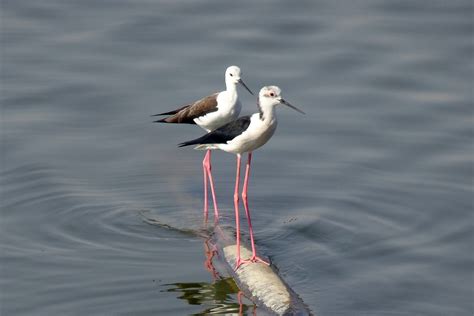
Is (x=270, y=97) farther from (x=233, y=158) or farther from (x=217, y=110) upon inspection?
(x=233, y=158)

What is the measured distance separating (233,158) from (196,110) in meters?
1.38

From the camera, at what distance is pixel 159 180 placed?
13.1m

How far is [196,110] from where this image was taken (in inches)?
495

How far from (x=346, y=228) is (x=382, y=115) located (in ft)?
9.74

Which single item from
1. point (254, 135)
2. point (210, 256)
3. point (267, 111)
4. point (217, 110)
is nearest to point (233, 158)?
point (217, 110)

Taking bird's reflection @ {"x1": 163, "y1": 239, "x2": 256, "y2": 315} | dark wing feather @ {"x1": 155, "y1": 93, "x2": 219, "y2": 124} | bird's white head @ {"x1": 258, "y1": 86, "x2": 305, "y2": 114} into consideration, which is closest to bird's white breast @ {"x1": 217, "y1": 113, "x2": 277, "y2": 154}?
bird's white head @ {"x1": 258, "y1": 86, "x2": 305, "y2": 114}

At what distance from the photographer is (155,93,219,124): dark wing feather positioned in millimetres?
12453

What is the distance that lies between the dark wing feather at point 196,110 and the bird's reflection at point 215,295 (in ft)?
6.64

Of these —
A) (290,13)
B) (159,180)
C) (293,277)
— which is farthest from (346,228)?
(290,13)

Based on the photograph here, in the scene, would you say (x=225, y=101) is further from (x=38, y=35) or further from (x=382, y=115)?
(x=38, y=35)

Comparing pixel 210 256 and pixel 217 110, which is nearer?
pixel 210 256

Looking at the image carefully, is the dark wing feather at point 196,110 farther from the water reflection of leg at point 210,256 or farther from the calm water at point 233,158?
the water reflection of leg at point 210,256

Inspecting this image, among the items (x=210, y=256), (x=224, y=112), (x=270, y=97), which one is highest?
(x=270, y=97)

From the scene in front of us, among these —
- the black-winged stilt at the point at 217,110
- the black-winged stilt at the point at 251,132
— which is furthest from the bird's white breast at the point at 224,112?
the black-winged stilt at the point at 251,132
